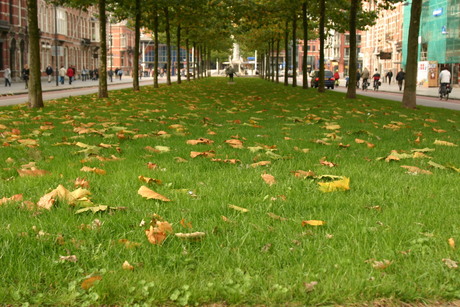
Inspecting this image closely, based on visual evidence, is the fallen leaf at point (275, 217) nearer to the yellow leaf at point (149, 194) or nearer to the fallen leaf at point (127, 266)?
the yellow leaf at point (149, 194)

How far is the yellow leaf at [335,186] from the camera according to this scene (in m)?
4.62

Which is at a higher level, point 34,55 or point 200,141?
point 34,55

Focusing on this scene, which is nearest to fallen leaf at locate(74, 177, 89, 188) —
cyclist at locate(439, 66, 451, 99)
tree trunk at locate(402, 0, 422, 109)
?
tree trunk at locate(402, 0, 422, 109)

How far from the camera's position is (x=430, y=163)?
595 cm

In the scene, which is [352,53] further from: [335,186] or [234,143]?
[335,186]

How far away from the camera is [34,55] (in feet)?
54.5

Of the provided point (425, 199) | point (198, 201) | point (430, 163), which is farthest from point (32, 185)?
point (430, 163)

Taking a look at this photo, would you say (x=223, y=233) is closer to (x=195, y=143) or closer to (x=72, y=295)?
(x=72, y=295)

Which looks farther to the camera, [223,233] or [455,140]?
[455,140]

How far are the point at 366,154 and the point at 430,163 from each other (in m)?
0.99

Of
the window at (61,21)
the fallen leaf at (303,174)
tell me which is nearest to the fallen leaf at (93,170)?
the fallen leaf at (303,174)

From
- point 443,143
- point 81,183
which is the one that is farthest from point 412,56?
point 81,183

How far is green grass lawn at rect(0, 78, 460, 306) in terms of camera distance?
271 centimetres

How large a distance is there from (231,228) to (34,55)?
48.0 ft
